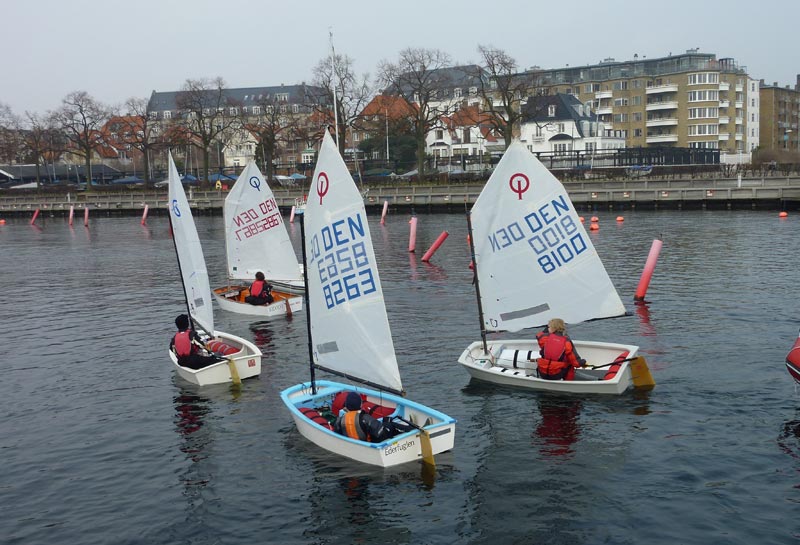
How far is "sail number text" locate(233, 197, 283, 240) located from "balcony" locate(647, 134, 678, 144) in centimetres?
12402

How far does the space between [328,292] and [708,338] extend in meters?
15.8

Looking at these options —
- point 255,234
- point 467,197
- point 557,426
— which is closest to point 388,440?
point 557,426

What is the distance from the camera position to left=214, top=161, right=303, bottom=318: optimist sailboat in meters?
37.2

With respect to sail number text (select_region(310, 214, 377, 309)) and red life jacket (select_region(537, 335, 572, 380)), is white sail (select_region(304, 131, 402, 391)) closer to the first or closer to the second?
sail number text (select_region(310, 214, 377, 309))

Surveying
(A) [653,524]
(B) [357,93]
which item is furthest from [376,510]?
(B) [357,93]

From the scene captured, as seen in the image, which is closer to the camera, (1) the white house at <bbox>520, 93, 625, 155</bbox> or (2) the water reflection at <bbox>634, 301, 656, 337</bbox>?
(2) the water reflection at <bbox>634, 301, 656, 337</bbox>

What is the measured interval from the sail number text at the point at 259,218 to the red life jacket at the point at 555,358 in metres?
19.7

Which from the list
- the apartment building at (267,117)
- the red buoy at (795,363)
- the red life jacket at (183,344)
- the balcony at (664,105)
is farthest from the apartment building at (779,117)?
the red life jacket at (183,344)

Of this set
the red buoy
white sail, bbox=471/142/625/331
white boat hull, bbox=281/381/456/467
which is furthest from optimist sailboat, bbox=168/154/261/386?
the red buoy

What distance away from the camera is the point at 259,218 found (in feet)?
124

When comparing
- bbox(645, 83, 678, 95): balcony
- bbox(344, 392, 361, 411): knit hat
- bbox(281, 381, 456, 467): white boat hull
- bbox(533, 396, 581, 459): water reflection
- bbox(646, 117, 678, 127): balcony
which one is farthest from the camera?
bbox(646, 117, 678, 127): balcony

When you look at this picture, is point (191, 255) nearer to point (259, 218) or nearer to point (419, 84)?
point (259, 218)

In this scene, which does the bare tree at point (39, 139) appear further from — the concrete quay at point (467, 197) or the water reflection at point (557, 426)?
the water reflection at point (557, 426)

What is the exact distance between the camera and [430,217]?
90.1 m
